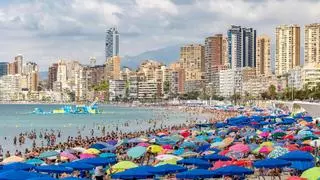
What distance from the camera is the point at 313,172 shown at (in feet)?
62.1

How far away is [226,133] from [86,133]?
1167 inches

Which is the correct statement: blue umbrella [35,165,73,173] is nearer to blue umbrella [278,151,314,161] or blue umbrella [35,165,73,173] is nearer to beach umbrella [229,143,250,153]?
blue umbrella [278,151,314,161]

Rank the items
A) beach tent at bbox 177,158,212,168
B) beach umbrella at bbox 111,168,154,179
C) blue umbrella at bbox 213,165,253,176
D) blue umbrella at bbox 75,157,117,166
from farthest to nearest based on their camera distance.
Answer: blue umbrella at bbox 75,157,117,166, beach tent at bbox 177,158,212,168, blue umbrella at bbox 213,165,253,176, beach umbrella at bbox 111,168,154,179

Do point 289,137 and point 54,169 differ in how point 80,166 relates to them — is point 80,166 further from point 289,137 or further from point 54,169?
point 289,137

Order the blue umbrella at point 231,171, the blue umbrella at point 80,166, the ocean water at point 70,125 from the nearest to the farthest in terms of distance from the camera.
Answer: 1. the blue umbrella at point 231,171
2. the blue umbrella at point 80,166
3. the ocean water at point 70,125

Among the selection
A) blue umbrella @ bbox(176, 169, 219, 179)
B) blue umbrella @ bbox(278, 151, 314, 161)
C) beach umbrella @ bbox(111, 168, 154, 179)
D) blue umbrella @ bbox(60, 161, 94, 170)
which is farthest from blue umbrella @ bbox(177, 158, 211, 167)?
beach umbrella @ bbox(111, 168, 154, 179)

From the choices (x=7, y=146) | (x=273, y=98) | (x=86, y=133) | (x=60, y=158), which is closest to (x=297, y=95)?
(x=273, y=98)

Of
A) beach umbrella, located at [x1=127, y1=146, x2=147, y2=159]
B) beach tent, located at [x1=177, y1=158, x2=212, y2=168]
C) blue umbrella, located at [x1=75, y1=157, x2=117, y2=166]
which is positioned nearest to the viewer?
beach tent, located at [x1=177, y1=158, x2=212, y2=168]

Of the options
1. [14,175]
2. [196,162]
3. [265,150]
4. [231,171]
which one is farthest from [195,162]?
[14,175]

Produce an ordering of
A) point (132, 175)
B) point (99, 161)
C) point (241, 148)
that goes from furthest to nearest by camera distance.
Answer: point (241, 148) → point (99, 161) → point (132, 175)

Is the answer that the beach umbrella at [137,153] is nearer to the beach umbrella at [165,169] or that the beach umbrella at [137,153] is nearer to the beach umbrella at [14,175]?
the beach umbrella at [165,169]

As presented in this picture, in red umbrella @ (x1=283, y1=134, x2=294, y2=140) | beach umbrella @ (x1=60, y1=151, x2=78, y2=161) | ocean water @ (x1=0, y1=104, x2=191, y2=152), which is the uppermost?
red umbrella @ (x1=283, y1=134, x2=294, y2=140)

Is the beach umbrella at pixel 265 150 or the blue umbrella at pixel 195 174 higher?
the beach umbrella at pixel 265 150

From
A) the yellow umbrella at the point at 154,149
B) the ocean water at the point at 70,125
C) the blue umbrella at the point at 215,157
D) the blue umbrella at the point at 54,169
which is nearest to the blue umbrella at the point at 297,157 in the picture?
the blue umbrella at the point at 215,157
